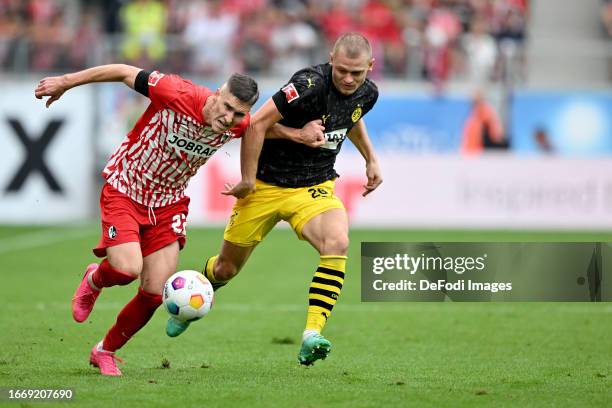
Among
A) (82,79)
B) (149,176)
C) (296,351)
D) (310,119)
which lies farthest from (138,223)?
(296,351)

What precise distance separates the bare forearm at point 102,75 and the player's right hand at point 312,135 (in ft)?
4.26

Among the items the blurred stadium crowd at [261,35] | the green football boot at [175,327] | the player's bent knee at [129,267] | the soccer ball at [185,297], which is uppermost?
the blurred stadium crowd at [261,35]

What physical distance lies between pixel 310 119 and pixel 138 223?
149 cm

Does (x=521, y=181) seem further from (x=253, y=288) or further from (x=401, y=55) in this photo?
(x=253, y=288)

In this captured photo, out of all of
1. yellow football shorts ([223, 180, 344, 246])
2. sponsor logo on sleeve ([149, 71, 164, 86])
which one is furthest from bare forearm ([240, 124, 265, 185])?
sponsor logo on sleeve ([149, 71, 164, 86])

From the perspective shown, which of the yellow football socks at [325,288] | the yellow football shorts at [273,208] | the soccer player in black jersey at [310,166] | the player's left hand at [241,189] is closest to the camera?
the yellow football socks at [325,288]

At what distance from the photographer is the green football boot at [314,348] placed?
24.7 ft

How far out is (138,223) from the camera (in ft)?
26.3

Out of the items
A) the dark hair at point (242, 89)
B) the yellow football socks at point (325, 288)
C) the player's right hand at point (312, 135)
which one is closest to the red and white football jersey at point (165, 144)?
the dark hair at point (242, 89)

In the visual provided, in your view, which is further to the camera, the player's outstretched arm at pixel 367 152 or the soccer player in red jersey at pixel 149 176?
the player's outstretched arm at pixel 367 152

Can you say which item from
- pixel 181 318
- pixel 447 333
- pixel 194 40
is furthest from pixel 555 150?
pixel 181 318

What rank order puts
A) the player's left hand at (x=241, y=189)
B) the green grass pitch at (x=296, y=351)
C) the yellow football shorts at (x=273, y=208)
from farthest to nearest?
the yellow football shorts at (x=273, y=208) → the player's left hand at (x=241, y=189) → the green grass pitch at (x=296, y=351)

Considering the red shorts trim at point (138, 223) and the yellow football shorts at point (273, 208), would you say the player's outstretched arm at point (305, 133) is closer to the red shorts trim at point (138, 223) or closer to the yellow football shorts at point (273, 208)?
the yellow football shorts at point (273, 208)

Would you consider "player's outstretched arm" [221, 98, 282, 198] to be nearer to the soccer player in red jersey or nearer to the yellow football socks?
the soccer player in red jersey
